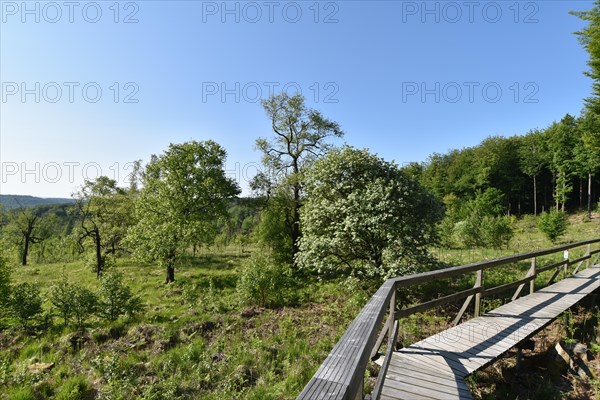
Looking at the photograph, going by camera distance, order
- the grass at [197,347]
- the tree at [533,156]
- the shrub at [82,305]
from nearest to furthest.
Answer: the grass at [197,347], the shrub at [82,305], the tree at [533,156]

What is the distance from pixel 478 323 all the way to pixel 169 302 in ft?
39.3

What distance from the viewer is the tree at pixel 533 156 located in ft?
177

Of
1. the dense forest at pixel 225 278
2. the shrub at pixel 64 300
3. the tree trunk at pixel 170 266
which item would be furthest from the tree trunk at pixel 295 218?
the shrub at pixel 64 300

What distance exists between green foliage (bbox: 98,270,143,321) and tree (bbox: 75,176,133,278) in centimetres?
1212

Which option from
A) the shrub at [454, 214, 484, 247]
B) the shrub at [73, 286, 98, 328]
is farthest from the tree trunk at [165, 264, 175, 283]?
the shrub at [454, 214, 484, 247]

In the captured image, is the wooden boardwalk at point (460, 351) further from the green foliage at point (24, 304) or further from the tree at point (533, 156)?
the tree at point (533, 156)

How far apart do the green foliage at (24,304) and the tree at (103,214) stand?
11314 mm

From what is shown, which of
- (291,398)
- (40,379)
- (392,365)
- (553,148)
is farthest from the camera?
(553,148)

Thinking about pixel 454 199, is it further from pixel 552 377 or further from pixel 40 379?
pixel 40 379

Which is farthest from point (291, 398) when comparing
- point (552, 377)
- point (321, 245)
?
point (321, 245)

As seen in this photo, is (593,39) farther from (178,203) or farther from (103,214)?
(103,214)

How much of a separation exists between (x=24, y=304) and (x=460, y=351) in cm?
1287

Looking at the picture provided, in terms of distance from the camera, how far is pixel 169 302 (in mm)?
12891

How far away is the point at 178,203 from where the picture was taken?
56.6ft
